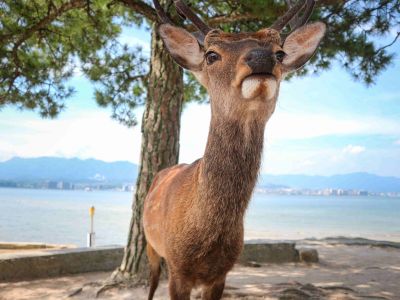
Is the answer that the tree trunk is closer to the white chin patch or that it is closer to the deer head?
the deer head

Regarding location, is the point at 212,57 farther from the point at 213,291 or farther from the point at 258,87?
the point at 213,291

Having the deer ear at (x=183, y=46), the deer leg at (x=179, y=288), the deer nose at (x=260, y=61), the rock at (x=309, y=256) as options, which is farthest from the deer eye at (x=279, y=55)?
the rock at (x=309, y=256)

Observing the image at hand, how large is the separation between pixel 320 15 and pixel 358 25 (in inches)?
22.8

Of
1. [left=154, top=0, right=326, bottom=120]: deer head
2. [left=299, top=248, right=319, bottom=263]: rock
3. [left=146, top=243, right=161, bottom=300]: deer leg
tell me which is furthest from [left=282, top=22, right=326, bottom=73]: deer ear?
[left=299, top=248, right=319, bottom=263]: rock

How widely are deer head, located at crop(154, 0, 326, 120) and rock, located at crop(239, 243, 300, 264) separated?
4397mm

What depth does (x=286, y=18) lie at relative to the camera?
324 cm

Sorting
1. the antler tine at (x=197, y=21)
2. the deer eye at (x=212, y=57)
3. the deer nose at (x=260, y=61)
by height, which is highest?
the antler tine at (x=197, y=21)

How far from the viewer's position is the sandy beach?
4.92 metres

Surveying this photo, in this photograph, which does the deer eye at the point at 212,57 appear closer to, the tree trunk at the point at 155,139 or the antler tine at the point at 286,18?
the antler tine at the point at 286,18

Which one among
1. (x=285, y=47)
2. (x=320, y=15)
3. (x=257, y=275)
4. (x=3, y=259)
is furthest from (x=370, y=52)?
(x=3, y=259)

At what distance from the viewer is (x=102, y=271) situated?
6.25m

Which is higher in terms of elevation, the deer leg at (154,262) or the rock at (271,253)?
the deer leg at (154,262)

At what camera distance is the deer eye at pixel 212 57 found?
8.36ft

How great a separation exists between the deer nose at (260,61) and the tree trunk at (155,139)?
10.3ft
